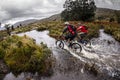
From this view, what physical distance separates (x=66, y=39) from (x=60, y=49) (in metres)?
1.84

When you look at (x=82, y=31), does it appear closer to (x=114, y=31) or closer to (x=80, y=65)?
(x=80, y=65)

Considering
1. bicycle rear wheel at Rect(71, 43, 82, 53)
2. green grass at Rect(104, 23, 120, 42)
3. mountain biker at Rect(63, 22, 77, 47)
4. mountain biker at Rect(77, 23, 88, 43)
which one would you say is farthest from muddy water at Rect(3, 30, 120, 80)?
green grass at Rect(104, 23, 120, 42)

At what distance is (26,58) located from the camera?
16266 millimetres

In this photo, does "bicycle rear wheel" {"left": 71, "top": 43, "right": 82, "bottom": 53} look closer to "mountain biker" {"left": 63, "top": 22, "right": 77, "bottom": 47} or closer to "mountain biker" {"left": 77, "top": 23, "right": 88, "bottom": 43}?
"mountain biker" {"left": 63, "top": 22, "right": 77, "bottom": 47}

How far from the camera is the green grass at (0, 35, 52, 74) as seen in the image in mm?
15188

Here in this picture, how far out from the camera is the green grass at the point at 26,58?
598 inches

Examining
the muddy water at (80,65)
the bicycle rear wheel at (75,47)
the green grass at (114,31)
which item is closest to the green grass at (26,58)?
the muddy water at (80,65)

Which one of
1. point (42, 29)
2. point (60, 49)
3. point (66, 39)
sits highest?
point (66, 39)

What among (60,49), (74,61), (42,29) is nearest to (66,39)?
(60,49)

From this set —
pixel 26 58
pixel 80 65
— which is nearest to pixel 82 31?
pixel 80 65

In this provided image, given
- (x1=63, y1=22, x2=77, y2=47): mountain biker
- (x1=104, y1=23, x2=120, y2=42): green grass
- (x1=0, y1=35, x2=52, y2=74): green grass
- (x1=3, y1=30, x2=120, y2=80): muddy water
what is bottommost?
(x1=104, y1=23, x2=120, y2=42): green grass

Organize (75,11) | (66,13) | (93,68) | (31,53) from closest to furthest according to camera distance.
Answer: (93,68), (31,53), (75,11), (66,13)

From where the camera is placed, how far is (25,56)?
16516mm

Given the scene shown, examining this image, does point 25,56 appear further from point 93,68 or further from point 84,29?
point 84,29
